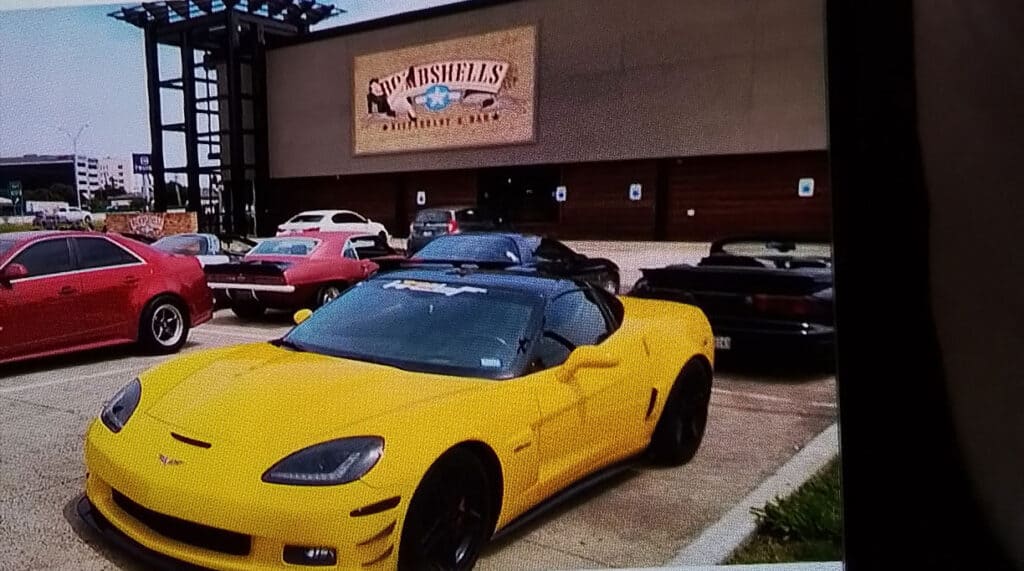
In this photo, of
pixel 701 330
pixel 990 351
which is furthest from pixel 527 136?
A: pixel 990 351

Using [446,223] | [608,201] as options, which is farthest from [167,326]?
[608,201]

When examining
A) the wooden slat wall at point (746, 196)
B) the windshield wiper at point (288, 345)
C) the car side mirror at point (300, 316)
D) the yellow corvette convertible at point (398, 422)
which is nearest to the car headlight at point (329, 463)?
the yellow corvette convertible at point (398, 422)

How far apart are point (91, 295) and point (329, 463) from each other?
25.5 inches

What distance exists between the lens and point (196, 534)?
3.61 ft

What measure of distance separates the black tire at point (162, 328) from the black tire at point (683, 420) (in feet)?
3.23

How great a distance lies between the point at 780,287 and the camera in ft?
4.60

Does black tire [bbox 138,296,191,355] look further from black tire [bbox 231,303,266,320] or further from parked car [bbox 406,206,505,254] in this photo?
parked car [bbox 406,206,505,254]

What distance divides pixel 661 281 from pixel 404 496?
2.22ft


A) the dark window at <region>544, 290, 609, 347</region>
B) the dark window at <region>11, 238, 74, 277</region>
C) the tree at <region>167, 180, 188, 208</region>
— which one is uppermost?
the tree at <region>167, 180, 188, 208</region>

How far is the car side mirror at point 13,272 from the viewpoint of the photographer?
1230mm

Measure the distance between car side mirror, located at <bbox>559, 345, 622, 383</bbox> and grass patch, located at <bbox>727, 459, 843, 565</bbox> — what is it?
0.42 m

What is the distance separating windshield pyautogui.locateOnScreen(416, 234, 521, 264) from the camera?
1.46 meters

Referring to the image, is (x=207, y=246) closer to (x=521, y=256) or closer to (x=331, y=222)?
(x=331, y=222)

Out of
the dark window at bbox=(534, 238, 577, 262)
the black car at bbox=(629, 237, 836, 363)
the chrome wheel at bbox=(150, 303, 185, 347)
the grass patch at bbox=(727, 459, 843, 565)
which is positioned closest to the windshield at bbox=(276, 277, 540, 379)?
the dark window at bbox=(534, 238, 577, 262)
